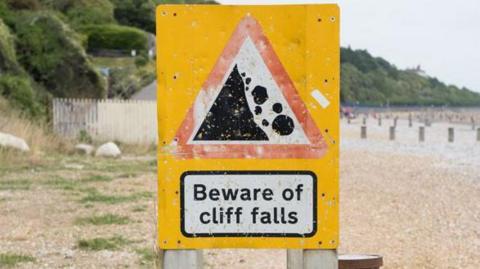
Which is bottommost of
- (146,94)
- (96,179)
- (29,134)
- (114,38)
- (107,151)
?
(96,179)

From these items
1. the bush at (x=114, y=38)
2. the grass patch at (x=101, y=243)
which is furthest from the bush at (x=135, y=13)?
the grass patch at (x=101, y=243)

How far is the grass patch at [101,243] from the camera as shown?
25.1ft

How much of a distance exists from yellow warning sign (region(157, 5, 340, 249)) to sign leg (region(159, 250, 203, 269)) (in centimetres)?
7

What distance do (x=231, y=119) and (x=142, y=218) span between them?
7.27 metres

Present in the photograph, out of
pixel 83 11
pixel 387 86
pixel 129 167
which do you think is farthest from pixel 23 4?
pixel 387 86

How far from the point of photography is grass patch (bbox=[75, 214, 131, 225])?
30.7 feet

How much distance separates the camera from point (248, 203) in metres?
2.84

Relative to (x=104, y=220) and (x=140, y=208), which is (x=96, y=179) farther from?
(x=104, y=220)

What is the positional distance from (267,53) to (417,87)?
182 meters

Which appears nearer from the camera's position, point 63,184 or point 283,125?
point 283,125

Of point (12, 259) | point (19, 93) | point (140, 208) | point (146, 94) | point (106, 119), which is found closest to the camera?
point (12, 259)

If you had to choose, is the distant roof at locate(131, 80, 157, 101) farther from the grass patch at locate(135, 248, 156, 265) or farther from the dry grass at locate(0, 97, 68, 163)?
the grass patch at locate(135, 248, 156, 265)

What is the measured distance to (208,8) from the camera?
2814 millimetres

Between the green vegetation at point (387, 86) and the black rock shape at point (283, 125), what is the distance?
136 m
